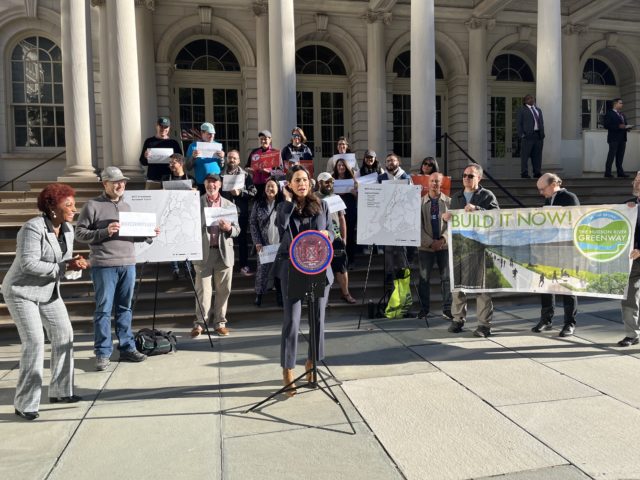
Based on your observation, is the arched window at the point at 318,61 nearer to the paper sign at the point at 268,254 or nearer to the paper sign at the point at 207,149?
the paper sign at the point at 207,149

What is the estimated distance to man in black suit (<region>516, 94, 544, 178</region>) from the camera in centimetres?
1186

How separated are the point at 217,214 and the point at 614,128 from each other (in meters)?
11.1

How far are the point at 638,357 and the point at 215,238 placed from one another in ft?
16.6

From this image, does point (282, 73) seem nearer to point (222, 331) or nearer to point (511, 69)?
point (222, 331)

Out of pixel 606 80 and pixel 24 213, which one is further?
pixel 606 80

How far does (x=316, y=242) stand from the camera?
4207mm

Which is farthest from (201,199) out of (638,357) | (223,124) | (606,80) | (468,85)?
(606,80)

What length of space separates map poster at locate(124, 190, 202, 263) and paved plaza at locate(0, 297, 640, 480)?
46.7 inches

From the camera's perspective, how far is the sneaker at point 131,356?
5543 mm

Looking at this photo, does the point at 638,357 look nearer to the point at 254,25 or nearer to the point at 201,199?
the point at 201,199

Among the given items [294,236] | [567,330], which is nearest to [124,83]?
[294,236]

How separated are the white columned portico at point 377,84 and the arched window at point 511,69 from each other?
4.46 m

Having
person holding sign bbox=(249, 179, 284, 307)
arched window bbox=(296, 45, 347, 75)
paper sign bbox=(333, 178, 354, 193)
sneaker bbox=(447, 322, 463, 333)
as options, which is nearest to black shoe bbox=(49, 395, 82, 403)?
person holding sign bbox=(249, 179, 284, 307)

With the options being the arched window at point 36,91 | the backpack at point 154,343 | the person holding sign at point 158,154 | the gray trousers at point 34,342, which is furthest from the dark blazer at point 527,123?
the arched window at point 36,91
